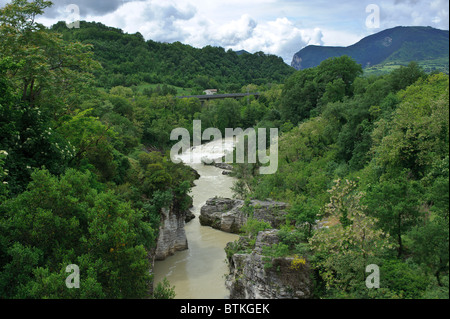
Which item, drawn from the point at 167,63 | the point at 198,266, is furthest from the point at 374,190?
the point at 167,63

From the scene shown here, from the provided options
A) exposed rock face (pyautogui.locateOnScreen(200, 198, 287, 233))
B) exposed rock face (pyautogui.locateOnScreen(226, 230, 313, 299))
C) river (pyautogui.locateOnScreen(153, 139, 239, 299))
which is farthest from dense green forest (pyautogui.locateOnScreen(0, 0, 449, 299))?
river (pyautogui.locateOnScreen(153, 139, 239, 299))

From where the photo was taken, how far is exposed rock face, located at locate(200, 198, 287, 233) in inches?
866

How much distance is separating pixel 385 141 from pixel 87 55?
1750cm

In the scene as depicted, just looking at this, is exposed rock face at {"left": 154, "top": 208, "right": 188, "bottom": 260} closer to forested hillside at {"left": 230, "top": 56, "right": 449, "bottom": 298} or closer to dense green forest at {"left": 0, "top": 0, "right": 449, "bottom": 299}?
dense green forest at {"left": 0, "top": 0, "right": 449, "bottom": 299}

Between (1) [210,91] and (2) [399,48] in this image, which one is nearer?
(2) [399,48]

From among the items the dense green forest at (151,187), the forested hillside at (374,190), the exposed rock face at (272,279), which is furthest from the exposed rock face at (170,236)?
the exposed rock face at (272,279)

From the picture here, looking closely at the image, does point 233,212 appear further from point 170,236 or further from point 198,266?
point 198,266

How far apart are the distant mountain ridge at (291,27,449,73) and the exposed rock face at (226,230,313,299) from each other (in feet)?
136

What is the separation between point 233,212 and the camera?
26.0m

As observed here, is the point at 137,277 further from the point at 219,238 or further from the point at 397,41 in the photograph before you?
the point at 397,41

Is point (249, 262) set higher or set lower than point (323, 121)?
lower

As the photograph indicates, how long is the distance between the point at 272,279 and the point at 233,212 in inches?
501

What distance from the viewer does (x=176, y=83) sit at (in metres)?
98.2
